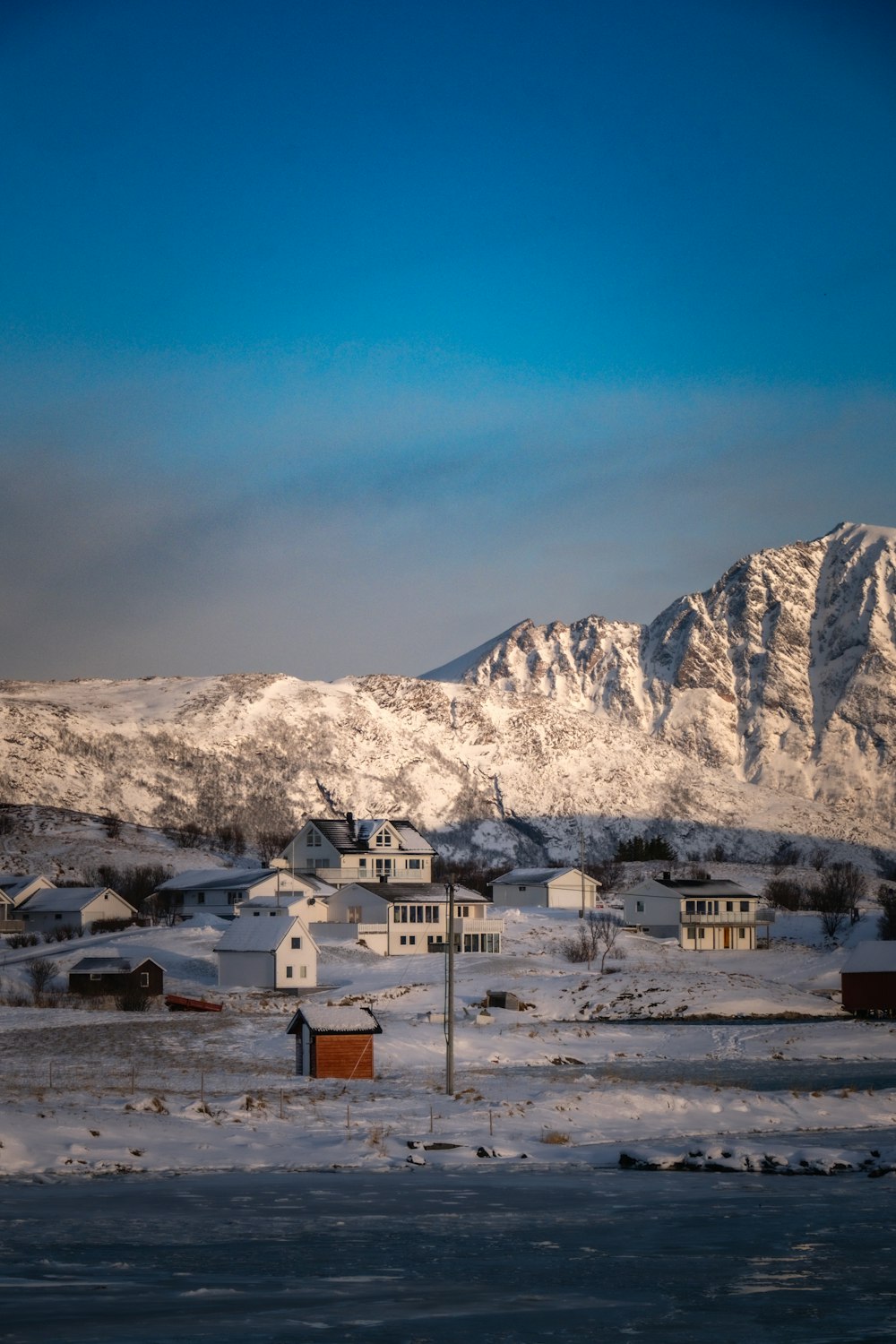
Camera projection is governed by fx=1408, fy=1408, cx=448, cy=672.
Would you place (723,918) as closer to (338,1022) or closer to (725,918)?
(725,918)

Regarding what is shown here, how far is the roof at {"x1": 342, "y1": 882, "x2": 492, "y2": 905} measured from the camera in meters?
99.7

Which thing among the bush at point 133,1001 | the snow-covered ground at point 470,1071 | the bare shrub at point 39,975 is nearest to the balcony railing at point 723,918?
the snow-covered ground at point 470,1071

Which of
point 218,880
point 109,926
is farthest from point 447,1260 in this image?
point 218,880

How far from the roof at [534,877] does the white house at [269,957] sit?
47.6 metres

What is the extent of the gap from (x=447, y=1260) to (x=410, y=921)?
78.5 m

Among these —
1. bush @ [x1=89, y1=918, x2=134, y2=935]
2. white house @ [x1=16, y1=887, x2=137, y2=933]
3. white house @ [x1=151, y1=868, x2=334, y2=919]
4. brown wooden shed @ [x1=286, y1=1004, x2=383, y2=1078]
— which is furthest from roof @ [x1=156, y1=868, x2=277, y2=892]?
brown wooden shed @ [x1=286, y1=1004, x2=383, y2=1078]

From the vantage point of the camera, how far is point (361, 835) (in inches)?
4545

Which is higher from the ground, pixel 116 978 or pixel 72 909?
pixel 72 909

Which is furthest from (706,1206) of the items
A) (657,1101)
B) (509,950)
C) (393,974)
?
(509,950)

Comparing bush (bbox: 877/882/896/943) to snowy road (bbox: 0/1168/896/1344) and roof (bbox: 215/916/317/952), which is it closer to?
roof (bbox: 215/916/317/952)

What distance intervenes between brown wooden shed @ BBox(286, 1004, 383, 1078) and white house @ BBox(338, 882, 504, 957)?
4622cm

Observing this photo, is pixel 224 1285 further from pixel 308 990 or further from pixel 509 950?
pixel 509 950

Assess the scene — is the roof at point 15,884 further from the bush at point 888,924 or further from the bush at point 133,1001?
the bush at point 888,924

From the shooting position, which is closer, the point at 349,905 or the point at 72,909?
the point at 349,905
